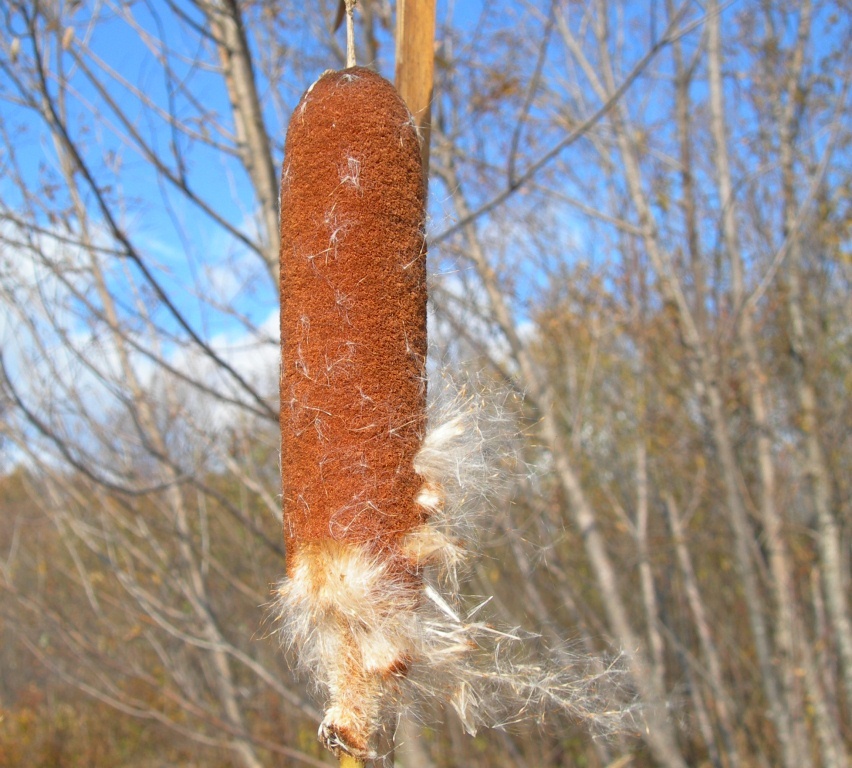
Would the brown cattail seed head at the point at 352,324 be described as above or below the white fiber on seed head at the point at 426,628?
above

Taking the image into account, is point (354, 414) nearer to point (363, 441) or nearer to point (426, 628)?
point (363, 441)

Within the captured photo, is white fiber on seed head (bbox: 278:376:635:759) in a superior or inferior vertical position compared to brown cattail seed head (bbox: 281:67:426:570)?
inferior

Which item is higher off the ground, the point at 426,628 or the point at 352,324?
the point at 352,324

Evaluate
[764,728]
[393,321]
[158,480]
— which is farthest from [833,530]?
[393,321]

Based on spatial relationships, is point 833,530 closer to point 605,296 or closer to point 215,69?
point 605,296

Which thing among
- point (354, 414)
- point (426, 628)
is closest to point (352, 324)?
point (354, 414)

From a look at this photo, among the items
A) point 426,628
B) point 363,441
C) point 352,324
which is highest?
point 352,324
